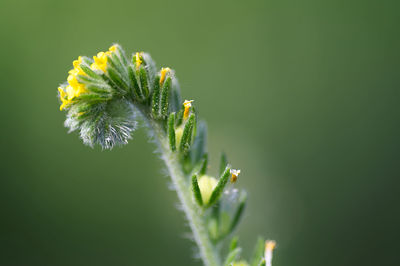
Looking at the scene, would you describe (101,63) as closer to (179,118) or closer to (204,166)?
(179,118)

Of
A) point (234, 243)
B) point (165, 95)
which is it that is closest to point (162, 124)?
point (165, 95)

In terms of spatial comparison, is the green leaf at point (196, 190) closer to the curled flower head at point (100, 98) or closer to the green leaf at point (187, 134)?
the green leaf at point (187, 134)

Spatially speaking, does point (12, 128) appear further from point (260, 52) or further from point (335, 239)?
point (335, 239)

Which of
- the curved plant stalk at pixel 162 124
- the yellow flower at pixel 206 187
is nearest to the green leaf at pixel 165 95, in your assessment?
the curved plant stalk at pixel 162 124

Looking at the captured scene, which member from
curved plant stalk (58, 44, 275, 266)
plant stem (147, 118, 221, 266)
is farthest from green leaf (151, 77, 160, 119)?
plant stem (147, 118, 221, 266)

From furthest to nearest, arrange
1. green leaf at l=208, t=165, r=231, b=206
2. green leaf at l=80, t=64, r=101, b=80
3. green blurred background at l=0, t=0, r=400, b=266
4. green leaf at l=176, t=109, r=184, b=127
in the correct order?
green blurred background at l=0, t=0, r=400, b=266 → green leaf at l=176, t=109, r=184, b=127 → green leaf at l=80, t=64, r=101, b=80 → green leaf at l=208, t=165, r=231, b=206

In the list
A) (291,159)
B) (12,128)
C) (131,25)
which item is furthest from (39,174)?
(291,159)

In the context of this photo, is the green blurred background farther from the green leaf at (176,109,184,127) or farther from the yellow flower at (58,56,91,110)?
the yellow flower at (58,56,91,110)
